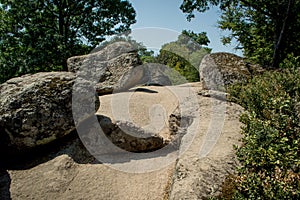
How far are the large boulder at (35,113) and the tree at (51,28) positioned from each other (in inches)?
367

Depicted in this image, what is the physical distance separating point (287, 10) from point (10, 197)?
13095mm

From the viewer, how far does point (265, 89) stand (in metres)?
6.01

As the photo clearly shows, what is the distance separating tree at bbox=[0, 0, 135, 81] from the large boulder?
30.5ft

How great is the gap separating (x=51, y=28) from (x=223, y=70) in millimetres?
12570

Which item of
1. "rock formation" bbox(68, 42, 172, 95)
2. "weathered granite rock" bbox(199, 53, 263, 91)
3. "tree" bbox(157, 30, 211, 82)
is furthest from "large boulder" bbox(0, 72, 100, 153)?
"tree" bbox(157, 30, 211, 82)

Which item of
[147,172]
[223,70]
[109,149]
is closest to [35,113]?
[109,149]

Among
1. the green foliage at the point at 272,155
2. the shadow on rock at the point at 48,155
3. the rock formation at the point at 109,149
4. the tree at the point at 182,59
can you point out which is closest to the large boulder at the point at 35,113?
the rock formation at the point at 109,149

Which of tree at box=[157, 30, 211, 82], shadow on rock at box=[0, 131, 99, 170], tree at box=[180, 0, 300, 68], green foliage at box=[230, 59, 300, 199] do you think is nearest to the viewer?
green foliage at box=[230, 59, 300, 199]

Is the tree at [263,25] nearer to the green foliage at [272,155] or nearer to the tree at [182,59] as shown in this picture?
the tree at [182,59]

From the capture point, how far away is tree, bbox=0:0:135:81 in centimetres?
1461

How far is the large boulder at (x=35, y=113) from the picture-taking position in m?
5.33

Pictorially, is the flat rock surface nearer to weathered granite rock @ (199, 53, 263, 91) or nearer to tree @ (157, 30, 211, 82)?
weathered granite rock @ (199, 53, 263, 91)

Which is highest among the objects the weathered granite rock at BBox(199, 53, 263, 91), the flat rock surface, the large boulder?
the weathered granite rock at BBox(199, 53, 263, 91)

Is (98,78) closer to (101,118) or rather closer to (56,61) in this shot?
(101,118)
